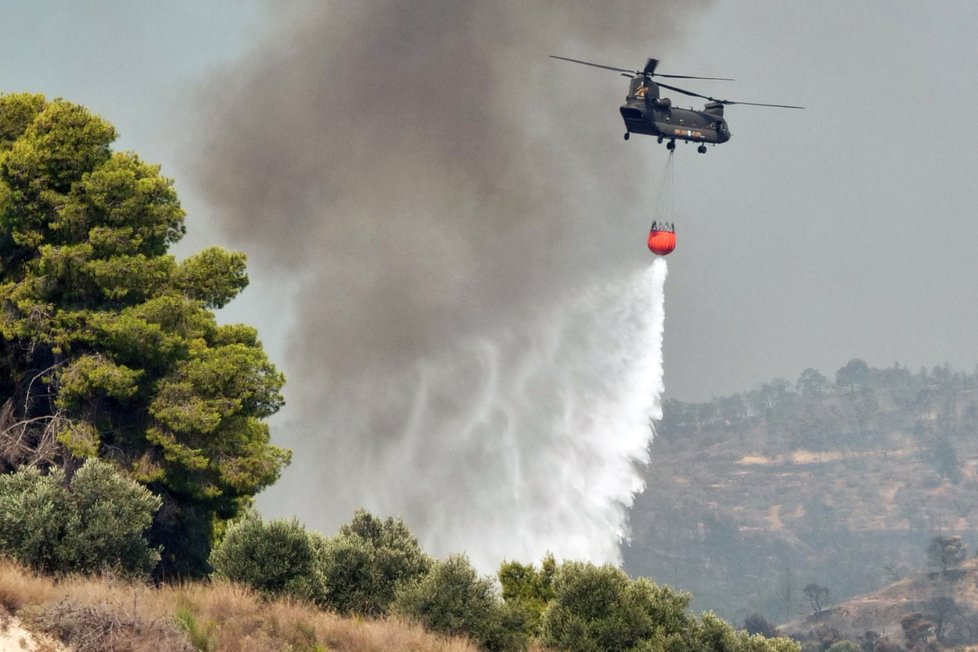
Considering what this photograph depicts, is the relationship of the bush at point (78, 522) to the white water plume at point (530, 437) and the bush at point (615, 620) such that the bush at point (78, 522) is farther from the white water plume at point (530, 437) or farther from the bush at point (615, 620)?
the white water plume at point (530, 437)

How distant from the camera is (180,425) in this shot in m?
35.0

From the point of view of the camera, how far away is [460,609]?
27.8 metres

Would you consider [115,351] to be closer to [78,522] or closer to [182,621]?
[78,522]

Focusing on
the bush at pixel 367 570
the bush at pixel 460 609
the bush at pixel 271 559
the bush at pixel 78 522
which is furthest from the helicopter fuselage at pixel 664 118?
the bush at pixel 78 522

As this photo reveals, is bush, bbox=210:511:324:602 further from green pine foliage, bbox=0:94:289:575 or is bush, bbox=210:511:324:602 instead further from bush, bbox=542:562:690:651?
green pine foliage, bbox=0:94:289:575

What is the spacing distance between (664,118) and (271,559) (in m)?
47.7

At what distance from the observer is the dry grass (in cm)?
Result: 2116

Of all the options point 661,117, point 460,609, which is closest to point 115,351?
point 460,609

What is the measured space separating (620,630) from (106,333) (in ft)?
A: 52.4

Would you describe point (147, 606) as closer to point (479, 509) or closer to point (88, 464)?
point (88, 464)

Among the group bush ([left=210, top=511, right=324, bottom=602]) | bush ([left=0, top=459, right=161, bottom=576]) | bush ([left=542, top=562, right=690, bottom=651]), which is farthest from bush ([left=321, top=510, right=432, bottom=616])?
bush ([left=0, top=459, right=161, bottom=576])

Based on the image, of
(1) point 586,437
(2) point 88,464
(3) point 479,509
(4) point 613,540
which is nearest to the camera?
(2) point 88,464

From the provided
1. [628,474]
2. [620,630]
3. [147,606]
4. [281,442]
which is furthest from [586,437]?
[147,606]

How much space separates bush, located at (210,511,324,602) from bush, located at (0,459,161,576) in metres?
1.71
